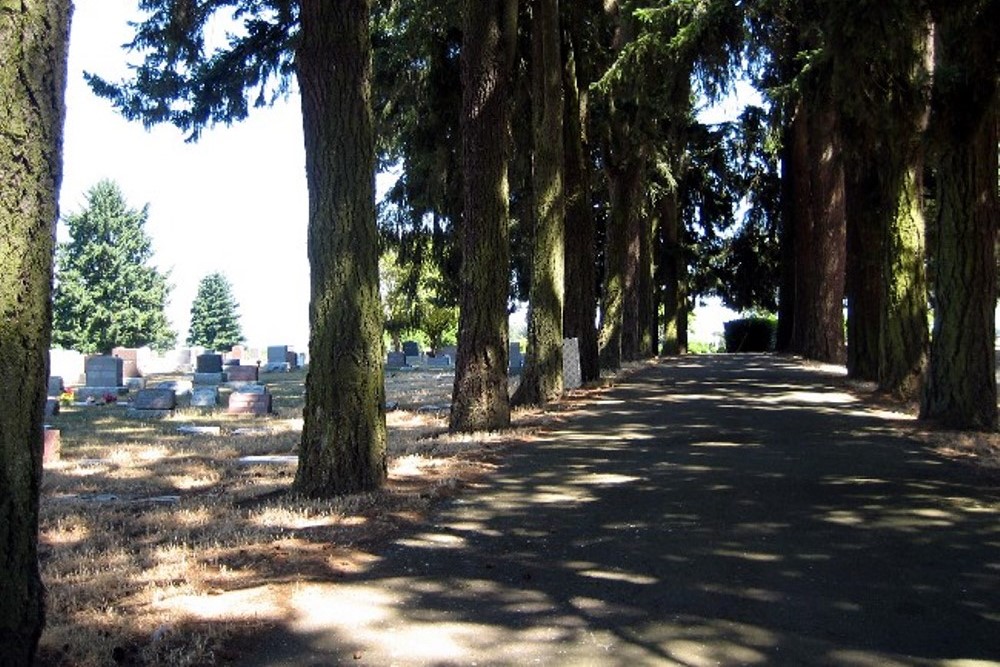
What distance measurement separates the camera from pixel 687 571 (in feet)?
20.8

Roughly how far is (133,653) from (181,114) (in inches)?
536

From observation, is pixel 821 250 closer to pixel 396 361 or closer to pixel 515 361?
pixel 515 361

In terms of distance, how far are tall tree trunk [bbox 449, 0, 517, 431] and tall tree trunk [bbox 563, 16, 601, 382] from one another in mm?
7258

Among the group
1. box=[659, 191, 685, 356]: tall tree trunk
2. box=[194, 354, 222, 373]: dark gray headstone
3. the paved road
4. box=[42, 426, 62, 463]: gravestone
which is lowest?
the paved road

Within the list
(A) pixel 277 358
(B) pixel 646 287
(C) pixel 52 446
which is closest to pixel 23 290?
(C) pixel 52 446

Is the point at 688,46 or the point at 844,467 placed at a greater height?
the point at 688,46

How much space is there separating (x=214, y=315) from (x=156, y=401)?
270ft

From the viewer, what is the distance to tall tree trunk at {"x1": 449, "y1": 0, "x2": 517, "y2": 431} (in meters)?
13.7

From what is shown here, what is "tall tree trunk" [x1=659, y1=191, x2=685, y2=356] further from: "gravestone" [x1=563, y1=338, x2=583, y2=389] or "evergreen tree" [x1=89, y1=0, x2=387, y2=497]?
"evergreen tree" [x1=89, y1=0, x2=387, y2=497]

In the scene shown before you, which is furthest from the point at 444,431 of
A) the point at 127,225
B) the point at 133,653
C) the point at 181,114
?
the point at 127,225

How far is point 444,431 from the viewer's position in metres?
14.6

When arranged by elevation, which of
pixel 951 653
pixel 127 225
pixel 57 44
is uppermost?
pixel 127 225

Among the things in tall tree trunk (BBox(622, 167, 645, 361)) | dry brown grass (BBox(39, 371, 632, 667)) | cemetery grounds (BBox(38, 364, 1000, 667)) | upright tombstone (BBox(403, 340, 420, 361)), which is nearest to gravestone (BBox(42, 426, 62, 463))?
dry brown grass (BBox(39, 371, 632, 667))

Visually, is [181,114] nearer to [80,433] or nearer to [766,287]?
[80,433]
